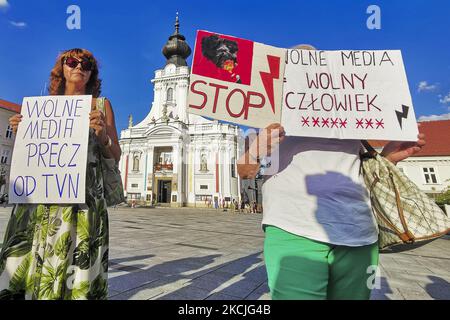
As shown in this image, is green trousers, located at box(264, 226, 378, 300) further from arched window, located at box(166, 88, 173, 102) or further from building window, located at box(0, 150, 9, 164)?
building window, located at box(0, 150, 9, 164)

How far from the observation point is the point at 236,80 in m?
1.59

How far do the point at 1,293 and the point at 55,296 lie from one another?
28cm

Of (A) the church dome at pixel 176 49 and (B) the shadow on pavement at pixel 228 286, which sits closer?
(B) the shadow on pavement at pixel 228 286

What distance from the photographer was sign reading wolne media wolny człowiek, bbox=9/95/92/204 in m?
1.47

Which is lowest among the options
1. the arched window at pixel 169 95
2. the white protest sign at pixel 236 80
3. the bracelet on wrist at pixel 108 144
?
the bracelet on wrist at pixel 108 144

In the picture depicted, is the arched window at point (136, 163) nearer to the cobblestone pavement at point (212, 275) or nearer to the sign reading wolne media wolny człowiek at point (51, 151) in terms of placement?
the cobblestone pavement at point (212, 275)

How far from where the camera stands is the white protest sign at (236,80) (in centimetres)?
150

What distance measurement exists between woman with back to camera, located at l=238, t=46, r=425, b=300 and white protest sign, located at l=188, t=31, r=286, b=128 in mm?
205

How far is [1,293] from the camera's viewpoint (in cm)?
136

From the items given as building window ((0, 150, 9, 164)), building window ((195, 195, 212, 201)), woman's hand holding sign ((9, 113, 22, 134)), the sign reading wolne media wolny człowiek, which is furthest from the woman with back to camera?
building window ((0, 150, 9, 164))

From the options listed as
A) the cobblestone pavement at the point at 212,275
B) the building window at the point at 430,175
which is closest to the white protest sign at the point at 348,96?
the cobblestone pavement at the point at 212,275

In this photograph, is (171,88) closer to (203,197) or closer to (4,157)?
(203,197)

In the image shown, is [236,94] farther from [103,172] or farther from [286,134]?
[103,172]

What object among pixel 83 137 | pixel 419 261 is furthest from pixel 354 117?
pixel 419 261
